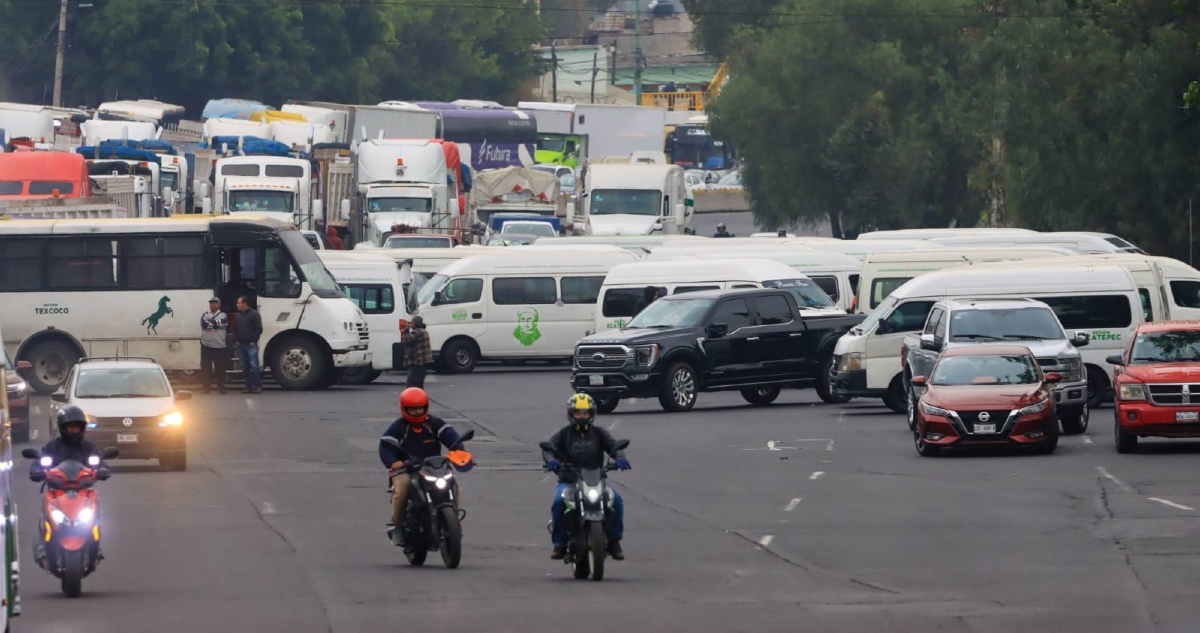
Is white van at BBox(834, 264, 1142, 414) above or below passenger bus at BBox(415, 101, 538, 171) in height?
below

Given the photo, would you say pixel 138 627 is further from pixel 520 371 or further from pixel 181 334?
pixel 520 371

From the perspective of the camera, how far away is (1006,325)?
89.7 ft

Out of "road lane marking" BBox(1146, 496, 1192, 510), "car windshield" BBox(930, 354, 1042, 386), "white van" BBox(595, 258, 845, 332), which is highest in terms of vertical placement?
"white van" BBox(595, 258, 845, 332)

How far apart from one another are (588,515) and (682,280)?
2288 cm

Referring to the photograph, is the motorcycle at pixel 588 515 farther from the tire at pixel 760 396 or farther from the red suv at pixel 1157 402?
the tire at pixel 760 396

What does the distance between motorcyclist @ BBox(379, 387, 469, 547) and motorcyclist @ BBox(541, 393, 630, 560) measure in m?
0.81

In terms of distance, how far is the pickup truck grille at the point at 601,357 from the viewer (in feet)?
100

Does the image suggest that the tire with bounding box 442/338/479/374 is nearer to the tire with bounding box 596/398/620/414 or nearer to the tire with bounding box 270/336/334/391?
the tire with bounding box 270/336/334/391

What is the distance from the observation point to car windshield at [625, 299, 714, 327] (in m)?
31.6

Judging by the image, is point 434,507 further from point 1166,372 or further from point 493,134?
point 493,134

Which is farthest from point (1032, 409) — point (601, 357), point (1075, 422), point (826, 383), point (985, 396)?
point (601, 357)

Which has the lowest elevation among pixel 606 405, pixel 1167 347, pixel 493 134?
pixel 606 405

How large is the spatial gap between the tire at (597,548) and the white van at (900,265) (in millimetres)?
22136

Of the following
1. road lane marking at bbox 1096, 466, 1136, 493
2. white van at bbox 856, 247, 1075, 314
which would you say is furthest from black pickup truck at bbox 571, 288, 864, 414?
road lane marking at bbox 1096, 466, 1136, 493
